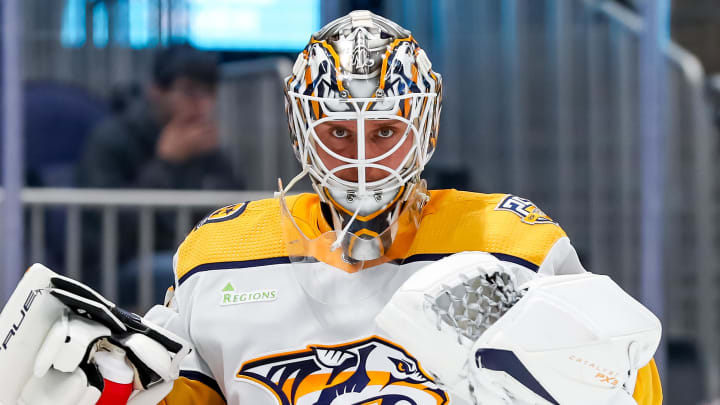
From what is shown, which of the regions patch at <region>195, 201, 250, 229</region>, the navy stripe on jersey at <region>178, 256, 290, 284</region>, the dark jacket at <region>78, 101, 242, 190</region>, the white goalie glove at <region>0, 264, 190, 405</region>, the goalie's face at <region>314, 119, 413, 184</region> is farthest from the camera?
the dark jacket at <region>78, 101, 242, 190</region>

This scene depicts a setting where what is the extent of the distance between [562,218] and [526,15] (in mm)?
689

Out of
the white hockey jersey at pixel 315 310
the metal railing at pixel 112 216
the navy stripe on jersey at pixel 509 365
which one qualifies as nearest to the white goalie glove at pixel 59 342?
the white hockey jersey at pixel 315 310

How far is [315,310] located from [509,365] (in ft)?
1.54

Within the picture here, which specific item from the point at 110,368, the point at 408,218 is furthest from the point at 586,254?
the point at 110,368

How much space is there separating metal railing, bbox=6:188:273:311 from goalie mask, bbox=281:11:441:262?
1519 mm

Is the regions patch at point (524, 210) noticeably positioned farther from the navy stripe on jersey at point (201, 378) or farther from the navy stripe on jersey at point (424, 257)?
the navy stripe on jersey at point (201, 378)

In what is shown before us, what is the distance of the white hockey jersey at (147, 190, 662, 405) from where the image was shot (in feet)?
4.95

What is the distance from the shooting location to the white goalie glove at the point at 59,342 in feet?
4.30

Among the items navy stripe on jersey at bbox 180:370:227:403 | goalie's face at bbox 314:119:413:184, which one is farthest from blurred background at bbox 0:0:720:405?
goalie's face at bbox 314:119:413:184

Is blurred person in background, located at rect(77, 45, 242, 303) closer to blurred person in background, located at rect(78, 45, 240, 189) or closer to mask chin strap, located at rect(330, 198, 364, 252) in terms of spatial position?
blurred person in background, located at rect(78, 45, 240, 189)

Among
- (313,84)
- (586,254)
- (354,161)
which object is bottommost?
(586,254)

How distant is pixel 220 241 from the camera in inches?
65.5

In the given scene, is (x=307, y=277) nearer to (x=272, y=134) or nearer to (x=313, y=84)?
(x=313, y=84)

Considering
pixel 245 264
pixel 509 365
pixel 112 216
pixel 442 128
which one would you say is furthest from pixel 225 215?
pixel 442 128
